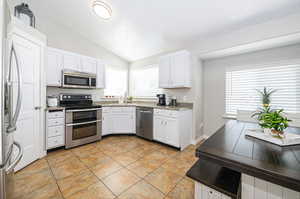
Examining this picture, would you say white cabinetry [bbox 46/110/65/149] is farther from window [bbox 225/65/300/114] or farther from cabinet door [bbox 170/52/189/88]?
window [bbox 225/65/300/114]

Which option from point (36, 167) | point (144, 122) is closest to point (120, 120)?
point (144, 122)

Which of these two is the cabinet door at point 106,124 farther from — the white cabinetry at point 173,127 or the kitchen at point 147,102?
Result: the white cabinetry at point 173,127

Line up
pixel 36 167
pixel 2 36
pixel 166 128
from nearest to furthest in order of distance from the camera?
1. pixel 2 36
2. pixel 36 167
3. pixel 166 128

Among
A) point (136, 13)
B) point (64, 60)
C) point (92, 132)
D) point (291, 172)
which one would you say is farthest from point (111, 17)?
point (291, 172)

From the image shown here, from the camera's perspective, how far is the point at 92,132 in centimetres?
290

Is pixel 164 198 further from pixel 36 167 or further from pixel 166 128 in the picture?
pixel 36 167

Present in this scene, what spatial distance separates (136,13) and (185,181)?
2.96m

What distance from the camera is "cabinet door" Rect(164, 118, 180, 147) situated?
2.58 meters

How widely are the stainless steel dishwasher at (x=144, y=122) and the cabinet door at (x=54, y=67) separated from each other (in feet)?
6.54

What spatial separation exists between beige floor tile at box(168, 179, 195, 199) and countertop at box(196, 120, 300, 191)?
85 centimetres

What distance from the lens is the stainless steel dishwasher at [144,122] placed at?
3.05 m

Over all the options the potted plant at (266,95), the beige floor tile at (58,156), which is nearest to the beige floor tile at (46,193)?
the beige floor tile at (58,156)

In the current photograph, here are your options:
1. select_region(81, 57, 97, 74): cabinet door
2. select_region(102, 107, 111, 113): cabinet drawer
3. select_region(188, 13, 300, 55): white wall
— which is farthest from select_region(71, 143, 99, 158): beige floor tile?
select_region(188, 13, 300, 55): white wall

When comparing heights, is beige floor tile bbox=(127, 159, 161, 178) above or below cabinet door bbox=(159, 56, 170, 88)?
below
